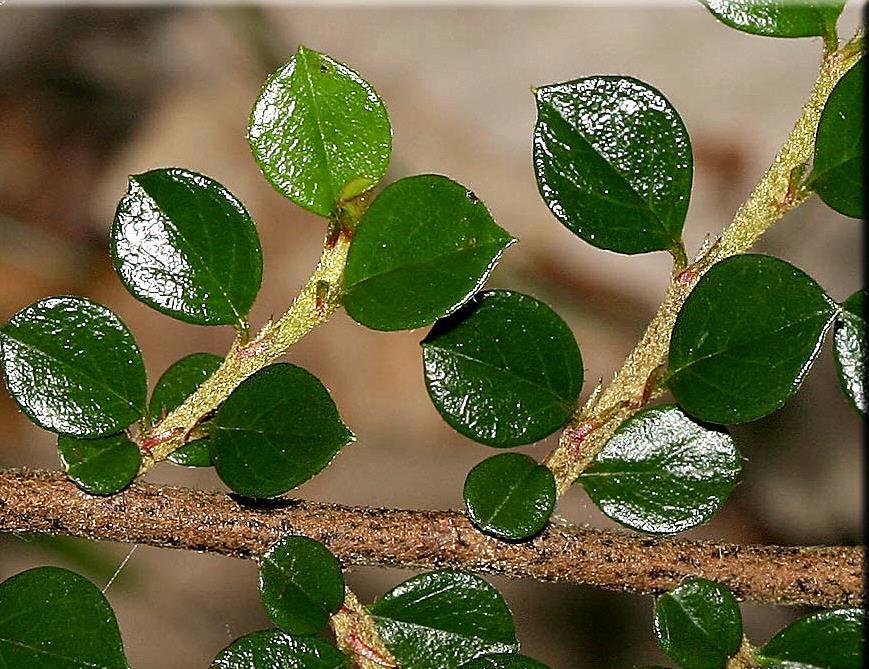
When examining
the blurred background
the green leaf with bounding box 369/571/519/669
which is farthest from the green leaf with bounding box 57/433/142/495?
the blurred background

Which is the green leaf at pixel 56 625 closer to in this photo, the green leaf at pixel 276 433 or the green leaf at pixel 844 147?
the green leaf at pixel 276 433

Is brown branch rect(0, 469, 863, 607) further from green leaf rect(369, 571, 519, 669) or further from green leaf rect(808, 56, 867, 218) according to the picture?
green leaf rect(808, 56, 867, 218)

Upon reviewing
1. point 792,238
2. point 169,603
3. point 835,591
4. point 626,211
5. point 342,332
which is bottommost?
point 169,603

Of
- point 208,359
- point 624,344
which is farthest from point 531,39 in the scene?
point 208,359

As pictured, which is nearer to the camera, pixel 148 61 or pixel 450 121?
pixel 450 121

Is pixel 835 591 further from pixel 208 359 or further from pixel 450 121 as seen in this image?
pixel 450 121

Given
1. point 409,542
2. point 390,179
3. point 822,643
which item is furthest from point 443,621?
point 390,179
